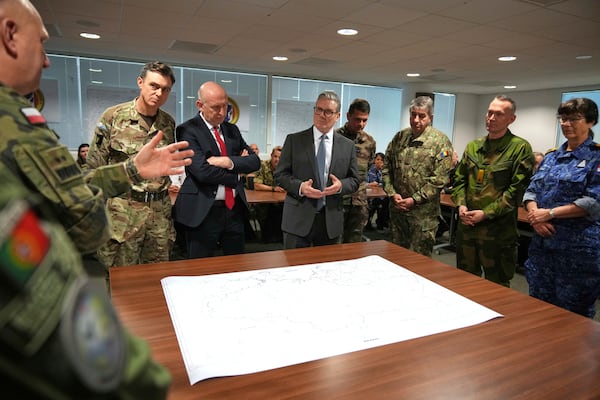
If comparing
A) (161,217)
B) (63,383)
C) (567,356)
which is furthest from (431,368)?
(161,217)

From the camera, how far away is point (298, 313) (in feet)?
3.88

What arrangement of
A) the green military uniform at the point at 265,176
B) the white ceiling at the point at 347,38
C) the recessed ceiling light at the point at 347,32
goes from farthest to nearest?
1. the green military uniform at the point at 265,176
2. the recessed ceiling light at the point at 347,32
3. the white ceiling at the point at 347,38

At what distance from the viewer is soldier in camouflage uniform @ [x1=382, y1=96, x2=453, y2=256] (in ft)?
10.1

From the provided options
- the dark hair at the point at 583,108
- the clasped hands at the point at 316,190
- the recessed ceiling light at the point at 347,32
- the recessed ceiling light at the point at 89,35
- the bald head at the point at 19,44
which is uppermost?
the recessed ceiling light at the point at 347,32

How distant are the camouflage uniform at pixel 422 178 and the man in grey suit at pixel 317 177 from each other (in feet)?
2.56

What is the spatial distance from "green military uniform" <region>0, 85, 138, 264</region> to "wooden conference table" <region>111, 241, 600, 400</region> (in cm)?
39

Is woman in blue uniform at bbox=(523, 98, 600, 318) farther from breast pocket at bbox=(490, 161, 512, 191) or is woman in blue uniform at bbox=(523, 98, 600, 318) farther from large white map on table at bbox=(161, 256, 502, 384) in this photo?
large white map on table at bbox=(161, 256, 502, 384)

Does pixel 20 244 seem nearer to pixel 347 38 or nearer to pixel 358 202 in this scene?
pixel 358 202

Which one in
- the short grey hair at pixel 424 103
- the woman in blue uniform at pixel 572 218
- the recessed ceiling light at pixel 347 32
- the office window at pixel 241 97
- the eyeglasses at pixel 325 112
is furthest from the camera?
the office window at pixel 241 97

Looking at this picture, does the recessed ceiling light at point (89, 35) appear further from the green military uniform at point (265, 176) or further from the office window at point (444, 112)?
the office window at point (444, 112)

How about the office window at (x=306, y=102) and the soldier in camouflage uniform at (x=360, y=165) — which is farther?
the office window at (x=306, y=102)

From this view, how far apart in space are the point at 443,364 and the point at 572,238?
6.06 ft

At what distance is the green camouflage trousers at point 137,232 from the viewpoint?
91.0 inches

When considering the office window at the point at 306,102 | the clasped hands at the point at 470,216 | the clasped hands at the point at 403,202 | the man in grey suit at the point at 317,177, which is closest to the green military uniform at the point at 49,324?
the man in grey suit at the point at 317,177
